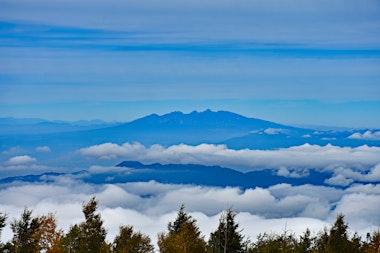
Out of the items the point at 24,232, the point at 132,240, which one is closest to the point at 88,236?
the point at 132,240

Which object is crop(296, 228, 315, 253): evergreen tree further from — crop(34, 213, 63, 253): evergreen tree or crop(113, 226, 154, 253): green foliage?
crop(34, 213, 63, 253): evergreen tree

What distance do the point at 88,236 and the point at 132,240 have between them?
15.8ft

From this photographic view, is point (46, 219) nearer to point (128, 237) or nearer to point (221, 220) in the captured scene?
point (128, 237)

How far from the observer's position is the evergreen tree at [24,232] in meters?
49.5

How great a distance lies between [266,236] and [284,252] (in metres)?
6.42

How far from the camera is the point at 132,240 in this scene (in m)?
55.6

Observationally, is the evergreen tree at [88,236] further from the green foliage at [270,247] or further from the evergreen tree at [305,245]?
the evergreen tree at [305,245]

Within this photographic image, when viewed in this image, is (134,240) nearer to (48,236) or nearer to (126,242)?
(126,242)

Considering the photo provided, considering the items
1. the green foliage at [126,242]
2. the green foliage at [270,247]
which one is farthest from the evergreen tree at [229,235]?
the green foliage at [126,242]

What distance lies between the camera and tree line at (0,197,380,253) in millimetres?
48969

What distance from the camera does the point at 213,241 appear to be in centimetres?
5038

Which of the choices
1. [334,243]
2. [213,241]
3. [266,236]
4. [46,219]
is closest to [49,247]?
[46,219]

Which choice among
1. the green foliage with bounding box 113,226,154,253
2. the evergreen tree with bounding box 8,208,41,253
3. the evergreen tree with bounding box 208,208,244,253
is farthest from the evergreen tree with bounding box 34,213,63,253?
the evergreen tree with bounding box 208,208,244,253

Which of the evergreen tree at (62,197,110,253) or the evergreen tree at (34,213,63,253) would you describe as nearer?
the evergreen tree at (62,197,110,253)
